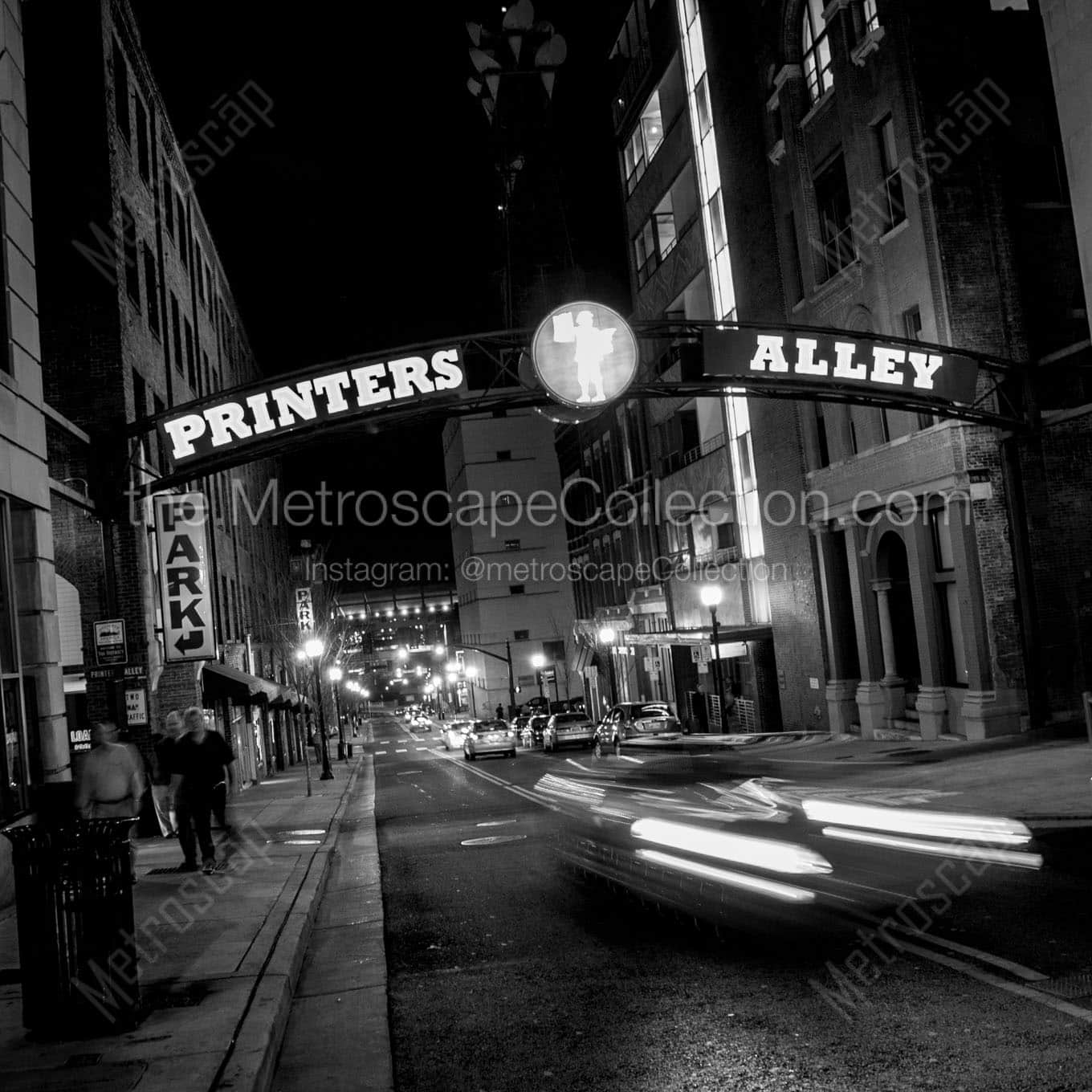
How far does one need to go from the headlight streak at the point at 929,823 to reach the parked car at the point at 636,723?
17.0m

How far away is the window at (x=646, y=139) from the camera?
39875 millimetres

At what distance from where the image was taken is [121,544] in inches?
789

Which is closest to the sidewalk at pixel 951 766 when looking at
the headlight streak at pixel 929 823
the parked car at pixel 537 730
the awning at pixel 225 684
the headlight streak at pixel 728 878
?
the headlight streak at pixel 929 823

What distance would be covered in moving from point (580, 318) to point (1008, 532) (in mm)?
10519

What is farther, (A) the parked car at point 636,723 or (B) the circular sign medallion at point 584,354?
(A) the parked car at point 636,723

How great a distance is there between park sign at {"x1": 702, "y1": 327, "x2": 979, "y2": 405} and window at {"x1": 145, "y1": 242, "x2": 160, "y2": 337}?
45.3 feet

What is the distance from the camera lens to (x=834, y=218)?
26.4 m

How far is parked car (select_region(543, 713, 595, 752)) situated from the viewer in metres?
38.8

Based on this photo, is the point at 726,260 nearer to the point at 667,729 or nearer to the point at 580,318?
the point at 667,729

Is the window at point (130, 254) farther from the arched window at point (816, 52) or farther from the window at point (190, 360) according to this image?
the arched window at point (816, 52)

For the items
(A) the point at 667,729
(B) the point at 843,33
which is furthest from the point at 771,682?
(B) the point at 843,33

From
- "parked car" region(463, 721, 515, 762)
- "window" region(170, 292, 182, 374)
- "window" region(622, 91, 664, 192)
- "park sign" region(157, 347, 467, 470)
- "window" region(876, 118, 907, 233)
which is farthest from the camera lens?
"window" region(622, 91, 664, 192)

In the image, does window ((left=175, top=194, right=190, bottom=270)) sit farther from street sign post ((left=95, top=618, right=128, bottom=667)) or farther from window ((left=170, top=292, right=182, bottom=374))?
street sign post ((left=95, top=618, right=128, bottom=667))

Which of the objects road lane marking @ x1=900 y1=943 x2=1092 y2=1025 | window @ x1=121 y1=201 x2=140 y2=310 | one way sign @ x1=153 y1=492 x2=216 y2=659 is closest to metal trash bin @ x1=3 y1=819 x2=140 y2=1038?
road lane marking @ x1=900 y1=943 x2=1092 y2=1025
